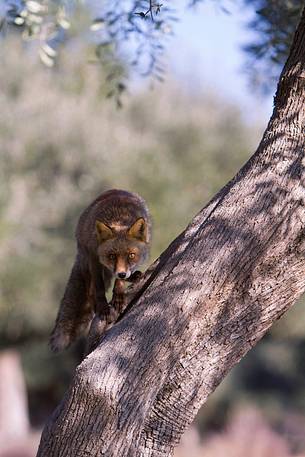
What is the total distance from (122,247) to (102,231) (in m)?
0.18

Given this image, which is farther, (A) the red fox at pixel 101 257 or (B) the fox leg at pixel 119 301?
(A) the red fox at pixel 101 257

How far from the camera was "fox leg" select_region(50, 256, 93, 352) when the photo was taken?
577 cm

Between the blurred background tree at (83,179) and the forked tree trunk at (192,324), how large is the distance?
414 inches

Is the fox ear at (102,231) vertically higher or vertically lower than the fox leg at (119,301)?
higher

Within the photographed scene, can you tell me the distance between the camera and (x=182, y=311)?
13.4ft

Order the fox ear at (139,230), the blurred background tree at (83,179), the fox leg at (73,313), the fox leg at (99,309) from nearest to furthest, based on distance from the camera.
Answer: the fox leg at (99,309)
the fox leg at (73,313)
the fox ear at (139,230)
the blurred background tree at (83,179)

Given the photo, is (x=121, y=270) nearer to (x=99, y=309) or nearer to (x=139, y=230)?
(x=139, y=230)

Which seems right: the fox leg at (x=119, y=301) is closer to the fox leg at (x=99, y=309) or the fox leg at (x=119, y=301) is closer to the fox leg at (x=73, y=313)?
the fox leg at (x=99, y=309)

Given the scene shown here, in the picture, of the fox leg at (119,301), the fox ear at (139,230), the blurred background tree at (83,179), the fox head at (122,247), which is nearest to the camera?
the fox leg at (119,301)

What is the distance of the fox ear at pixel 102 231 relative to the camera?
6.07m

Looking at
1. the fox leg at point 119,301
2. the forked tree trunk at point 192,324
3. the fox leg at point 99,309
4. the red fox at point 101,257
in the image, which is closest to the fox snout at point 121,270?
the red fox at point 101,257

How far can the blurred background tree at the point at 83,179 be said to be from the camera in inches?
733

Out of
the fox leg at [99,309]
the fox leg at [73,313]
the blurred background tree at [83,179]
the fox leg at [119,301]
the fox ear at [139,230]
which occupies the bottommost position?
the blurred background tree at [83,179]

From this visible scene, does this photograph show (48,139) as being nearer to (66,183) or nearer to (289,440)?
(66,183)
